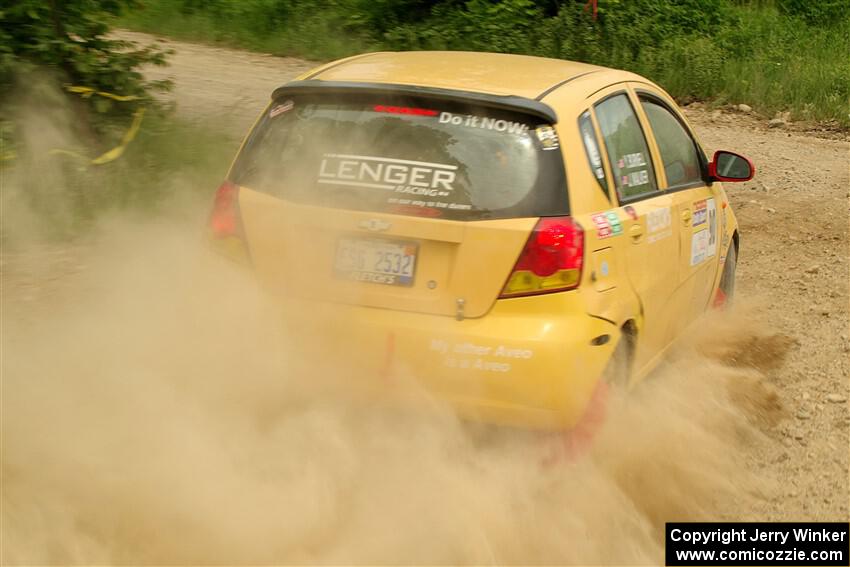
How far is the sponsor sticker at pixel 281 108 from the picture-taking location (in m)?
4.62

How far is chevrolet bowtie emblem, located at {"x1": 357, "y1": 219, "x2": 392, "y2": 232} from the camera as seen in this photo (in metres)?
4.18

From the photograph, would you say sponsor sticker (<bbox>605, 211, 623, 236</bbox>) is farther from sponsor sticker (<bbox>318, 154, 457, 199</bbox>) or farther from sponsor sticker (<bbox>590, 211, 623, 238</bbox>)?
sponsor sticker (<bbox>318, 154, 457, 199</bbox>)

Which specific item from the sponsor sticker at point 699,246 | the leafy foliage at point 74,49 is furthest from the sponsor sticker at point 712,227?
the leafy foliage at point 74,49

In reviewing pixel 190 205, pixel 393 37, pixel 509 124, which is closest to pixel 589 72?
pixel 509 124

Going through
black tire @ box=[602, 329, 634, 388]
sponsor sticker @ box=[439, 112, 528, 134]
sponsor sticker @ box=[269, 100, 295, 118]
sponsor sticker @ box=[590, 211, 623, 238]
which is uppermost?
sponsor sticker @ box=[439, 112, 528, 134]

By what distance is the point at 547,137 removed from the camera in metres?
4.26

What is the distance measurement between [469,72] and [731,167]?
189cm

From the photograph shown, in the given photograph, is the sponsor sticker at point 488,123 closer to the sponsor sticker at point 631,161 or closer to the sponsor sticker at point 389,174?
the sponsor sticker at point 389,174

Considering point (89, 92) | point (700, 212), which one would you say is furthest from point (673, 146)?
point (89, 92)

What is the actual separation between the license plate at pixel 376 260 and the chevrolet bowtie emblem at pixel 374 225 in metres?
0.05

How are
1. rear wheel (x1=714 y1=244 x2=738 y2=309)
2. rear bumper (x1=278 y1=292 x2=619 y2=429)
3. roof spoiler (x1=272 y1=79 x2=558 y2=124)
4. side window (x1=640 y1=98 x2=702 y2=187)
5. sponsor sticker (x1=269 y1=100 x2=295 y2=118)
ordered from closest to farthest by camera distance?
rear bumper (x1=278 y1=292 x2=619 y2=429)
roof spoiler (x1=272 y1=79 x2=558 y2=124)
sponsor sticker (x1=269 y1=100 x2=295 y2=118)
side window (x1=640 y1=98 x2=702 y2=187)
rear wheel (x1=714 y1=244 x2=738 y2=309)

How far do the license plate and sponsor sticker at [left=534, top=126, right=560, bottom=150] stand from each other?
66cm

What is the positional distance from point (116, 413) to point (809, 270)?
5.61 meters

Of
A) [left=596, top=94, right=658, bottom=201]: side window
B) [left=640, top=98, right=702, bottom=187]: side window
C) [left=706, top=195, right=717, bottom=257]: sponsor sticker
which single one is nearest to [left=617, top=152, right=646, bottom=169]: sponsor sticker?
[left=596, top=94, right=658, bottom=201]: side window
